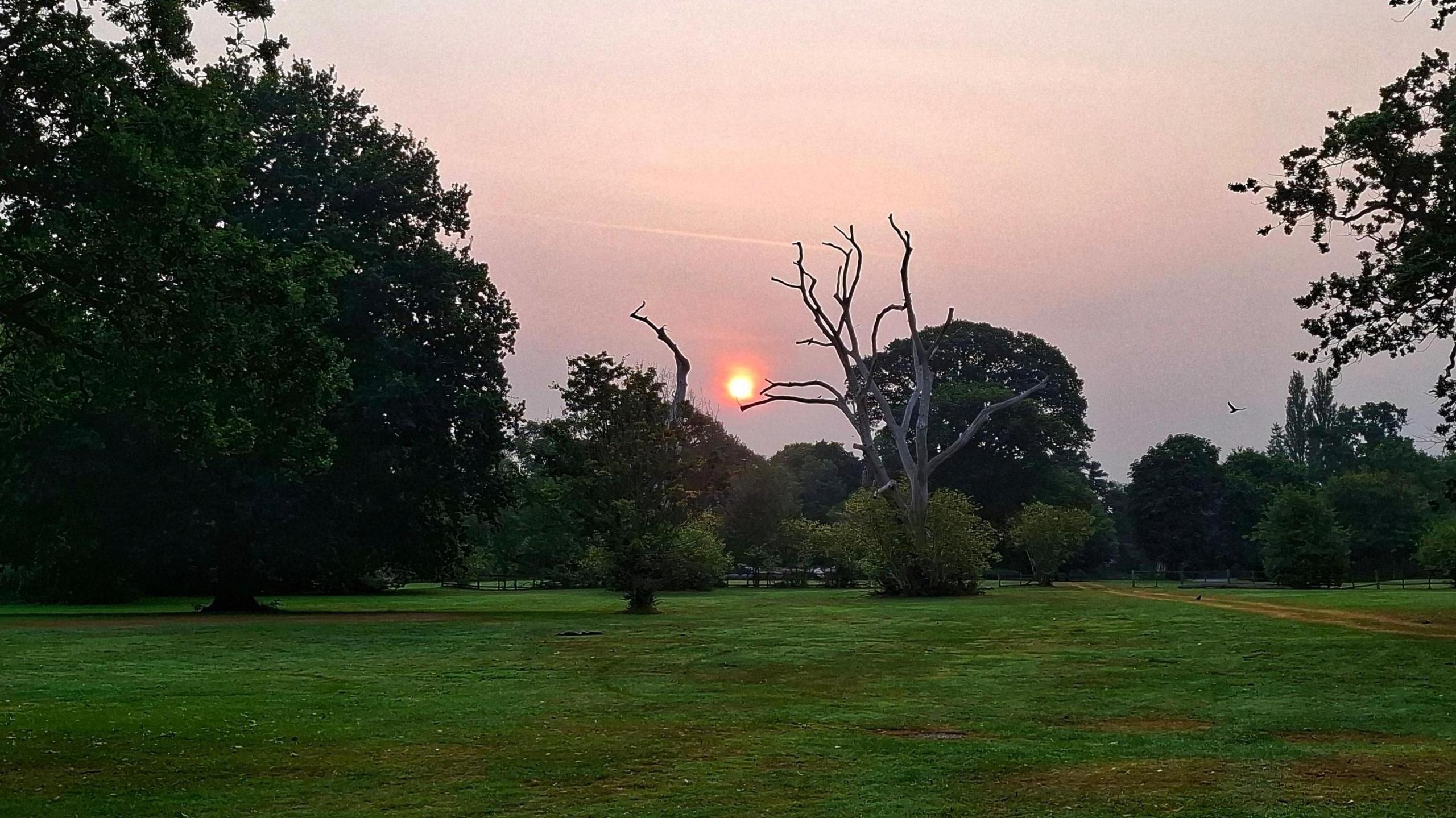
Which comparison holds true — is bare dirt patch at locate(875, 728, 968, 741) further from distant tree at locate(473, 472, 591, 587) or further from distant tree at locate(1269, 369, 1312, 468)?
distant tree at locate(1269, 369, 1312, 468)

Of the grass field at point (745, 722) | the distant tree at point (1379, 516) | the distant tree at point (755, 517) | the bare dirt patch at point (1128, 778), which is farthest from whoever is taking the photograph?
the distant tree at point (1379, 516)

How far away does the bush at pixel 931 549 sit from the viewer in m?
54.3

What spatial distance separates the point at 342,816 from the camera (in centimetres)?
971

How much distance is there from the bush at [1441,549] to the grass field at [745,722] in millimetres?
30352

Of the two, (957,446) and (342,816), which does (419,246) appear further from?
(342,816)

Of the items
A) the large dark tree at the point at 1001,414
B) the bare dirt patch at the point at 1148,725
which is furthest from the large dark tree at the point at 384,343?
the large dark tree at the point at 1001,414

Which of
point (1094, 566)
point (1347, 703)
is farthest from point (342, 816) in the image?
point (1094, 566)

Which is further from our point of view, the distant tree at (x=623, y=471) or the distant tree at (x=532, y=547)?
the distant tree at (x=532, y=547)

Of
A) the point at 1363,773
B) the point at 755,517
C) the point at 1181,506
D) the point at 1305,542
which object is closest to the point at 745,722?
the point at 1363,773

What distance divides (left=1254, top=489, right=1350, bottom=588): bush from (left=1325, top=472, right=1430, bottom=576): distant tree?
2077 cm

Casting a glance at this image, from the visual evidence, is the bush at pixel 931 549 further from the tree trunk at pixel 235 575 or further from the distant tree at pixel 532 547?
the tree trunk at pixel 235 575

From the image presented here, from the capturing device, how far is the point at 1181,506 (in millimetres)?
96938

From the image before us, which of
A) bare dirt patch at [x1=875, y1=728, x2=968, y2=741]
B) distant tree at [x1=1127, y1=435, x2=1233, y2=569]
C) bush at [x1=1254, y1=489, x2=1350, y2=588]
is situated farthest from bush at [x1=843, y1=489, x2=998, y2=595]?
distant tree at [x1=1127, y1=435, x2=1233, y2=569]

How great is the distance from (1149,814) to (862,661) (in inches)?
520
